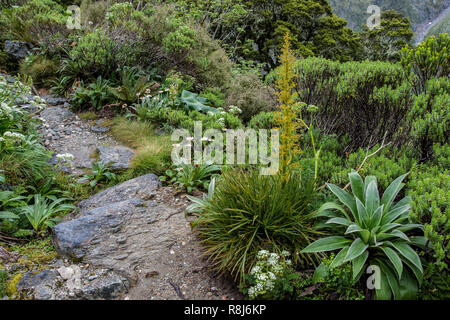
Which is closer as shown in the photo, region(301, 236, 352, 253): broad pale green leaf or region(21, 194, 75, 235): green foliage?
region(301, 236, 352, 253): broad pale green leaf

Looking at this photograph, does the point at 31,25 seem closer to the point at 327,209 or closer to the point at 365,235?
the point at 327,209

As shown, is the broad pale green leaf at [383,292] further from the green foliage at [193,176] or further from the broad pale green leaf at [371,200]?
the green foliage at [193,176]

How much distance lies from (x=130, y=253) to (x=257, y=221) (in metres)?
1.32

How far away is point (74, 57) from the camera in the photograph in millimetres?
6688

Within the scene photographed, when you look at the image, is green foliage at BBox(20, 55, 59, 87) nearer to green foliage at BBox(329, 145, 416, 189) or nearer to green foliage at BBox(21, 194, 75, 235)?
green foliage at BBox(21, 194, 75, 235)

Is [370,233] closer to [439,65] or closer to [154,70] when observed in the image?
[439,65]

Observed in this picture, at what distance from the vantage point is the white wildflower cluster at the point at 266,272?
2.45m

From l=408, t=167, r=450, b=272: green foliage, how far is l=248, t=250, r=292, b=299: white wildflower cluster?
107cm

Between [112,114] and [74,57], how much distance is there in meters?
1.62

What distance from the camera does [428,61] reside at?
4.27 meters

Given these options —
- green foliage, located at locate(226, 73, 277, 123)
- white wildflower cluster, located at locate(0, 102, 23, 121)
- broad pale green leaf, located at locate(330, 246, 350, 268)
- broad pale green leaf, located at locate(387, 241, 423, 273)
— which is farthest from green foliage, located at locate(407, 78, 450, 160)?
white wildflower cluster, located at locate(0, 102, 23, 121)

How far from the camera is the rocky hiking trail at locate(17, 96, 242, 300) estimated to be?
2.71 meters

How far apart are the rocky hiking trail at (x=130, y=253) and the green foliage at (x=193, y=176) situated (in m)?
0.16
